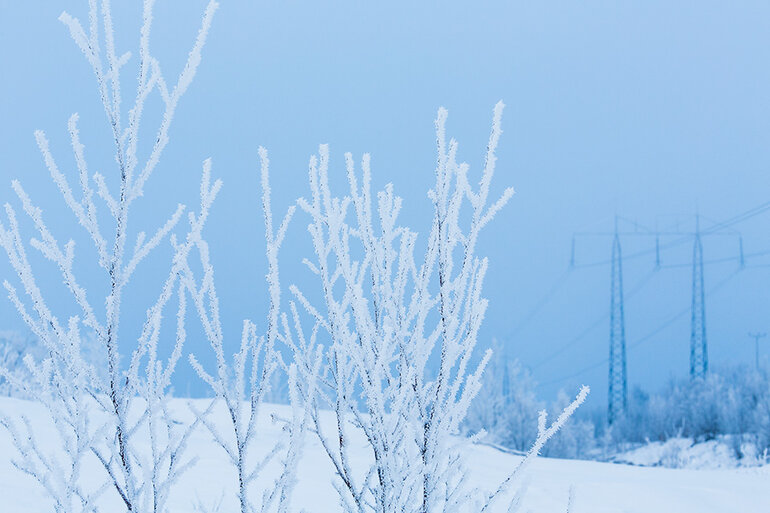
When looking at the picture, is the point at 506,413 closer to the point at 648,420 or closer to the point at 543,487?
the point at 648,420

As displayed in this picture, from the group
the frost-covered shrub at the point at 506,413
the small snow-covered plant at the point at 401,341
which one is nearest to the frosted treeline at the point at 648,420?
the frost-covered shrub at the point at 506,413

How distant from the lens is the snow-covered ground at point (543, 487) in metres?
5.11

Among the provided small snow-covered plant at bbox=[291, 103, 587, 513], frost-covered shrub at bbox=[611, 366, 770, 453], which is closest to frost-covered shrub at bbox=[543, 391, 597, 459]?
frost-covered shrub at bbox=[611, 366, 770, 453]

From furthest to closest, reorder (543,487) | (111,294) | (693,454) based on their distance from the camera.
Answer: (693,454) → (543,487) → (111,294)

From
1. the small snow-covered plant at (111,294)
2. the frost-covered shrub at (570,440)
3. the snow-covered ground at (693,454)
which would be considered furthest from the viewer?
the frost-covered shrub at (570,440)

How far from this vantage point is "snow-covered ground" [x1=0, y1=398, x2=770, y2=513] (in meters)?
5.11

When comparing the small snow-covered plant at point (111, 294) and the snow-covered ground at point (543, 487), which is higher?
the small snow-covered plant at point (111, 294)

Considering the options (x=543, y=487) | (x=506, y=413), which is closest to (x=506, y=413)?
(x=506, y=413)

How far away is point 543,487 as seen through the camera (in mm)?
6793

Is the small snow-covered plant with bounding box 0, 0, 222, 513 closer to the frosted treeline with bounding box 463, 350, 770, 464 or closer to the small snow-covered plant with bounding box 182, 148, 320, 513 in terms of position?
the small snow-covered plant with bounding box 182, 148, 320, 513

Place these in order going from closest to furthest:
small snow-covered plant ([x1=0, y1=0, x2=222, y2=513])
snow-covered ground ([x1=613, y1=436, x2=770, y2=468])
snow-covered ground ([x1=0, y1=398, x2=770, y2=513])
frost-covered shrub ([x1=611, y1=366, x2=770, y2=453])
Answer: small snow-covered plant ([x1=0, y1=0, x2=222, y2=513])
snow-covered ground ([x1=0, y1=398, x2=770, y2=513])
snow-covered ground ([x1=613, y1=436, x2=770, y2=468])
frost-covered shrub ([x1=611, y1=366, x2=770, y2=453])

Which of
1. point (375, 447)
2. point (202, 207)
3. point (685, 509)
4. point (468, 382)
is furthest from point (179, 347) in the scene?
point (685, 509)

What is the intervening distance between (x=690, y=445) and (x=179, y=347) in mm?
24285

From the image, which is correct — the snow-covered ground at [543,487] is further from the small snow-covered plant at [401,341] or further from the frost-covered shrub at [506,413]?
the frost-covered shrub at [506,413]
